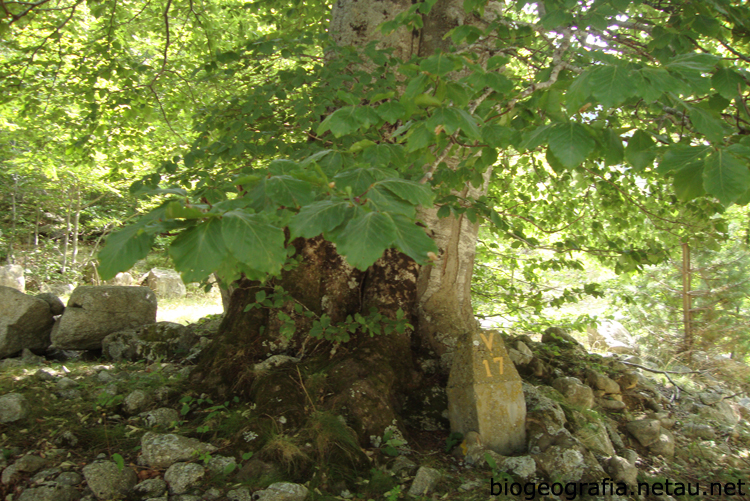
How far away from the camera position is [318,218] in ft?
3.78

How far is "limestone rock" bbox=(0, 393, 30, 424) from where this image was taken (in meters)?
2.61

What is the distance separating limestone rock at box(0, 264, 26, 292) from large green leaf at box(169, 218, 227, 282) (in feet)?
30.9

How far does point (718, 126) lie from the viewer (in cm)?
142

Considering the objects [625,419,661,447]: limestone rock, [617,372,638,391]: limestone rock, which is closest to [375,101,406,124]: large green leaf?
[625,419,661,447]: limestone rock

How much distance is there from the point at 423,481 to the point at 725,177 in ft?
6.41

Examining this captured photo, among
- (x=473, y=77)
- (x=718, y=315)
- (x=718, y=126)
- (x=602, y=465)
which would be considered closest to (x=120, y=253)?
(x=473, y=77)

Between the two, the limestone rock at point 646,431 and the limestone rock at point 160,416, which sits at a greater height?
the limestone rock at point 160,416

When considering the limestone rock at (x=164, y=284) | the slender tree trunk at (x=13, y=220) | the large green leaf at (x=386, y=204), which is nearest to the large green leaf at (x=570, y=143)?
the large green leaf at (x=386, y=204)

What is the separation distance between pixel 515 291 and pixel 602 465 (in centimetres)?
255

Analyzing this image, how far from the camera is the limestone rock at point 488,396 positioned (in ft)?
9.16

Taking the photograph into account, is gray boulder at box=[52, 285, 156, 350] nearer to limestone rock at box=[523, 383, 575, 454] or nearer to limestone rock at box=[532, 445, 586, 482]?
limestone rock at box=[523, 383, 575, 454]

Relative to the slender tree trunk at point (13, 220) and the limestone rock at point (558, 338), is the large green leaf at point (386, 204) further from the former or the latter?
the slender tree trunk at point (13, 220)

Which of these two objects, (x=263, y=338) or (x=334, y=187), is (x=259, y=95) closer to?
Result: (x=263, y=338)

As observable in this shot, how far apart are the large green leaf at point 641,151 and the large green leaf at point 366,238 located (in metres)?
1.15
